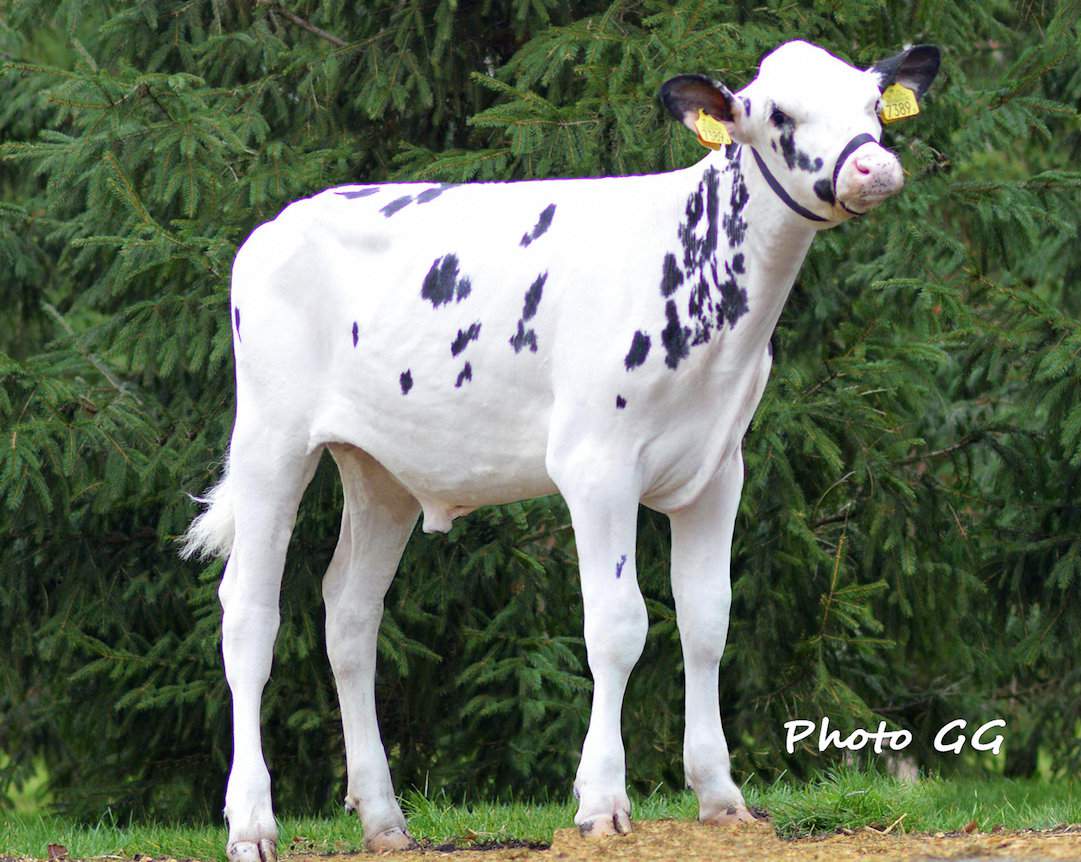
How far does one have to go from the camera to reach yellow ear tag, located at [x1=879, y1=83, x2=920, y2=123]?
17.7ft

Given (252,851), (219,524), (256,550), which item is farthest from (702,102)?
(252,851)

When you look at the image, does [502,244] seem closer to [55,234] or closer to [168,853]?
[168,853]

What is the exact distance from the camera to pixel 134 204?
26.3ft

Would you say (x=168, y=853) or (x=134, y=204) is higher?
(x=134, y=204)

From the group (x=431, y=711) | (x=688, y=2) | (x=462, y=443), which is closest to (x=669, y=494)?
(x=462, y=443)

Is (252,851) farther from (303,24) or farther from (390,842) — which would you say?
(303,24)

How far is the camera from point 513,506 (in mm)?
8227

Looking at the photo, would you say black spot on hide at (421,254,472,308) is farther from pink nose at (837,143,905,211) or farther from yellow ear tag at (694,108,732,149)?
pink nose at (837,143,905,211)

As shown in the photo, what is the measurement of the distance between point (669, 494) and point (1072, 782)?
5.91 meters

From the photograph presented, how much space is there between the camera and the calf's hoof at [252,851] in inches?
222

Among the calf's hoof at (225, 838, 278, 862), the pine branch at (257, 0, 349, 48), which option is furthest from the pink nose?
the pine branch at (257, 0, 349, 48)

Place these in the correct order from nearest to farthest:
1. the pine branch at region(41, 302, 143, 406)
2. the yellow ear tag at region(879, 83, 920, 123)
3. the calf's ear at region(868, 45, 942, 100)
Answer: the yellow ear tag at region(879, 83, 920, 123) < the calf's ear at region(868, 45, 942, 100) < the pine branch at region(41, 302, 143, 406)

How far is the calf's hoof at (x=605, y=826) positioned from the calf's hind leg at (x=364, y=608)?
1.13 meters

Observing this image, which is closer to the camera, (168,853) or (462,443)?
(462,443)
